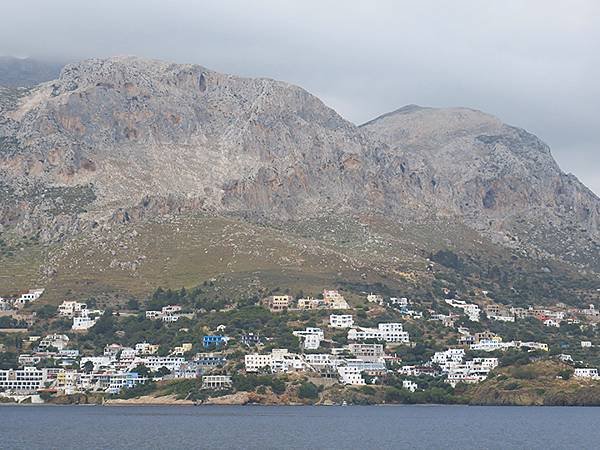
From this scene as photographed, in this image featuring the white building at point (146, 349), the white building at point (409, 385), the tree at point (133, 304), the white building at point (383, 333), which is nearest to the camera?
the white building at point (409, 385)

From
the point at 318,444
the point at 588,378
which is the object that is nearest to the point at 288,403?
the point at 588,378

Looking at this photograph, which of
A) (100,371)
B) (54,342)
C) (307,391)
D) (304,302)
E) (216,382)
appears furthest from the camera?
(304,302)

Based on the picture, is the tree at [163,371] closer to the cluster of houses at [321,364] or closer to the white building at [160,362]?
the white building at [160,362]

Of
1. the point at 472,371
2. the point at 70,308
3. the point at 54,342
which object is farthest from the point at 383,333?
the point at 70,308

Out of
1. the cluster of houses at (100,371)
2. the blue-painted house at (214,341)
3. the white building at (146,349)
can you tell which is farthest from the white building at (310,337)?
the white building at (146,349)

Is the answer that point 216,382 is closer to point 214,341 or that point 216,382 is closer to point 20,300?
point 214,341

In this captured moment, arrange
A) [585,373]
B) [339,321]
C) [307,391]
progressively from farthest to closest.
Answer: [339,321] → [585,373] → [307,391]
